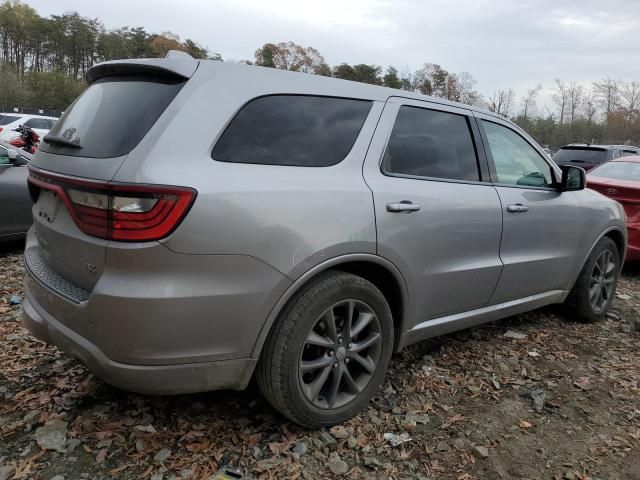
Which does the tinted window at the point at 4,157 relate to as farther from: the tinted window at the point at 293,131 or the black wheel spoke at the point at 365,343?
the black wheel spoke at the point at 365,343

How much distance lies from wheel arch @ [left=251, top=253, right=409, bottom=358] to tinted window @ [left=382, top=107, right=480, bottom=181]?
1.68ft

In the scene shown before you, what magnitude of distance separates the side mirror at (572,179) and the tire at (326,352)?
6.70 feet

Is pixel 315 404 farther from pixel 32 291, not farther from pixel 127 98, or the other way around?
pixel 127 98

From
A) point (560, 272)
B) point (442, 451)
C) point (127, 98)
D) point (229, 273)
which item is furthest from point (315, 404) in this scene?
point (560, 272)

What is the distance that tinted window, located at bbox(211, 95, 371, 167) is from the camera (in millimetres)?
2246

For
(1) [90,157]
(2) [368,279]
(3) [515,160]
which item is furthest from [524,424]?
(1) [90,157]

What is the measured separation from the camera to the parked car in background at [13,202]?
5570 mm

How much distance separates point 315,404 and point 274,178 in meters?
1.10

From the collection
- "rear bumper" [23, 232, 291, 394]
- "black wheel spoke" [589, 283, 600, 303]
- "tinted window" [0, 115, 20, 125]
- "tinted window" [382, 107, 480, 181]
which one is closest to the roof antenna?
"rear bumper" [23, 232, 291, 394]

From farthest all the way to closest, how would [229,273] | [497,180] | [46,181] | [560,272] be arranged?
[560,272] < [497,180] < [46,181] < [229,273]

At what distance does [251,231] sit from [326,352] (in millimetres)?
778

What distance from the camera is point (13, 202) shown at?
5609 millimetres

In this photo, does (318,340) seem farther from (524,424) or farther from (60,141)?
(60,141)

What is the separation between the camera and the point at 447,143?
3.23 m
